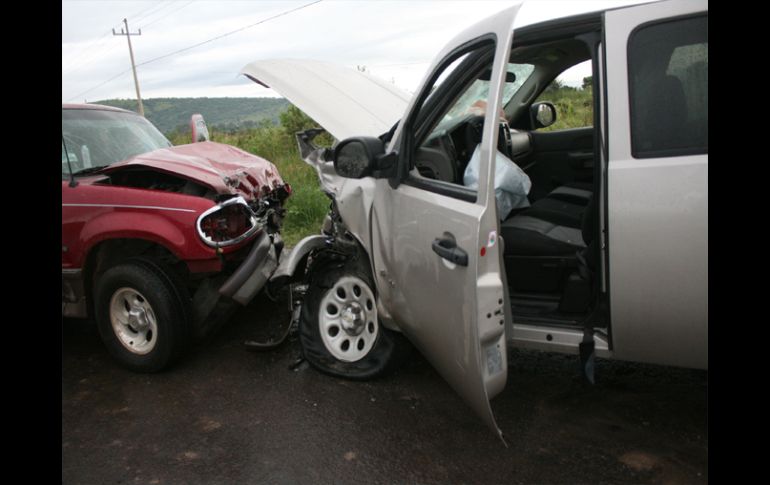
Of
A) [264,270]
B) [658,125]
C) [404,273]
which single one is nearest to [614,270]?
[658,125]

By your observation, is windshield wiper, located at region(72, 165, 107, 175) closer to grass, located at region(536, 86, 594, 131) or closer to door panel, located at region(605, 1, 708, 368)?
grass, located at region(536, 86, 594, 131)

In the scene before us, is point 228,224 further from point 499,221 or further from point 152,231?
point 499,221

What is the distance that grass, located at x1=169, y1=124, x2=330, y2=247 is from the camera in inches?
328

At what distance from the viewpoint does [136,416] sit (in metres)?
3.46

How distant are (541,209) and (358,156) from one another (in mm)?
1246

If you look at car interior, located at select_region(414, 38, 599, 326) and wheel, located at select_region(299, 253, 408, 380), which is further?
wheel, located at select_region(299, 253, 408, 380)

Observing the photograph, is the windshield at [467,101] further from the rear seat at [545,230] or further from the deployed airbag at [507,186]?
the rear seat at [545,230]

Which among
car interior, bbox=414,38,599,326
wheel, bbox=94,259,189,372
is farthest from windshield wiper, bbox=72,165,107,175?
car interior, bbox=414,38,599,326

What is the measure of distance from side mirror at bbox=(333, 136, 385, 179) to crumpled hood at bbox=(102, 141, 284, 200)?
4.46 ft

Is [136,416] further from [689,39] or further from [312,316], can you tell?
[689,39]

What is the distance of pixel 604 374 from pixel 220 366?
263 cm

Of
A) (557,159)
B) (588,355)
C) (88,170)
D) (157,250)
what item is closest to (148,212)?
(157,250)

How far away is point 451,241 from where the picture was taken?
2.43 m

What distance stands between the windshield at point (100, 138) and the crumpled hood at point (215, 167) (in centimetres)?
41
